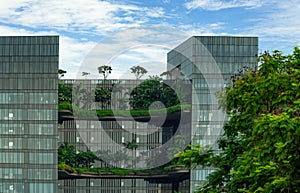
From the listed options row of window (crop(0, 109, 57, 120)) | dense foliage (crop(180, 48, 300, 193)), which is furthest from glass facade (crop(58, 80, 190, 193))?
dense foliage (crop(180, 48, 300, 193))

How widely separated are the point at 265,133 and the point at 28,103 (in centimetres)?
5706

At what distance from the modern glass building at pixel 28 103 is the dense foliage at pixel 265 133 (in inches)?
1963

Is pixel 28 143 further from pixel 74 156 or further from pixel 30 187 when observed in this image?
pixel 74 156

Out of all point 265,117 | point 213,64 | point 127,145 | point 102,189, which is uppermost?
point 213,64

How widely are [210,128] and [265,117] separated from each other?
5179 centimetres

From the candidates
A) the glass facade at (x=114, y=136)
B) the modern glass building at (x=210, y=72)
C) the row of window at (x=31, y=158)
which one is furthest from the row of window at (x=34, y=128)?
the modern glass building at (x=210, y=72)

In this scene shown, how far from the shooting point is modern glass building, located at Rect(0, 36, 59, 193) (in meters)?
73.3

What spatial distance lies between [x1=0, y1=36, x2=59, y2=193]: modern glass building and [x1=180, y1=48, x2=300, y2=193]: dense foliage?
164 ft

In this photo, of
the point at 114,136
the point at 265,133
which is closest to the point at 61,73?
the point at 114,136

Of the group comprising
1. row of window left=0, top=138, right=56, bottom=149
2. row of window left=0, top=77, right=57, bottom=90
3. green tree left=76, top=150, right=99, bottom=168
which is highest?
row of window left=0, top=77, right=57, bottom=90

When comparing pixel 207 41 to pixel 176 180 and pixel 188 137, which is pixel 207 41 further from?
pixel 176 180

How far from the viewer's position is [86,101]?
8131 centimetres

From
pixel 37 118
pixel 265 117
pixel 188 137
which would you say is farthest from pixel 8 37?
pixel 265 117

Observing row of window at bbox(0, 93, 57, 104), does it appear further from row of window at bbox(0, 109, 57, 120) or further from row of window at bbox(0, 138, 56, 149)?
row of window at bbox(0, 138, 56, 149)
